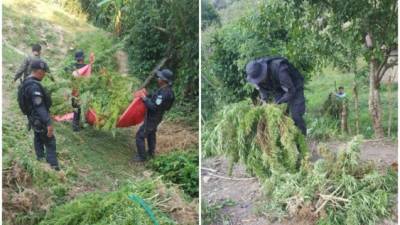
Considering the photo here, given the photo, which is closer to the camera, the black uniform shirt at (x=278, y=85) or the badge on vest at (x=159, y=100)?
the black uniform shirt at (x=278, y=85)

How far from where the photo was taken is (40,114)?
→ 3.41m

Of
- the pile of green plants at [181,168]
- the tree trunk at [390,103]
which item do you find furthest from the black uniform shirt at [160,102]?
the tree trunk at [390,103]

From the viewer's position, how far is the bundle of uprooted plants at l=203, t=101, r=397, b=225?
3109 millimetres

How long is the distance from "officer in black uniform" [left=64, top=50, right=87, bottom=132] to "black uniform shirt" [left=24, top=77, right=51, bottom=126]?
0.14m

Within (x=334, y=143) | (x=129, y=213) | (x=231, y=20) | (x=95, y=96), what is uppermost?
(x=231, y=20)

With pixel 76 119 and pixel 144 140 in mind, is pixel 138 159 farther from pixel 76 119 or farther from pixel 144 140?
pixel 76 119

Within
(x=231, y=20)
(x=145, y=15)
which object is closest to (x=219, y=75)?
(x=231, y=20)

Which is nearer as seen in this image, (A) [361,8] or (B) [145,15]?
(A) [361,8]

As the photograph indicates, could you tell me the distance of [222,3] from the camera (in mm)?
3408

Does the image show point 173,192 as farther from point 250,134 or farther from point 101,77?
point 101,77

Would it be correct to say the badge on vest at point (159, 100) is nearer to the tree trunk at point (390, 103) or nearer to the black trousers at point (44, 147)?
the black trousers at point (44, 147)

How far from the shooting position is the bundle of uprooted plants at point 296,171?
10.2ft

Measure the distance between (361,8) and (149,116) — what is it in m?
1.34

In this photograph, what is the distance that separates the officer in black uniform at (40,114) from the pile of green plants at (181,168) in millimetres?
578
